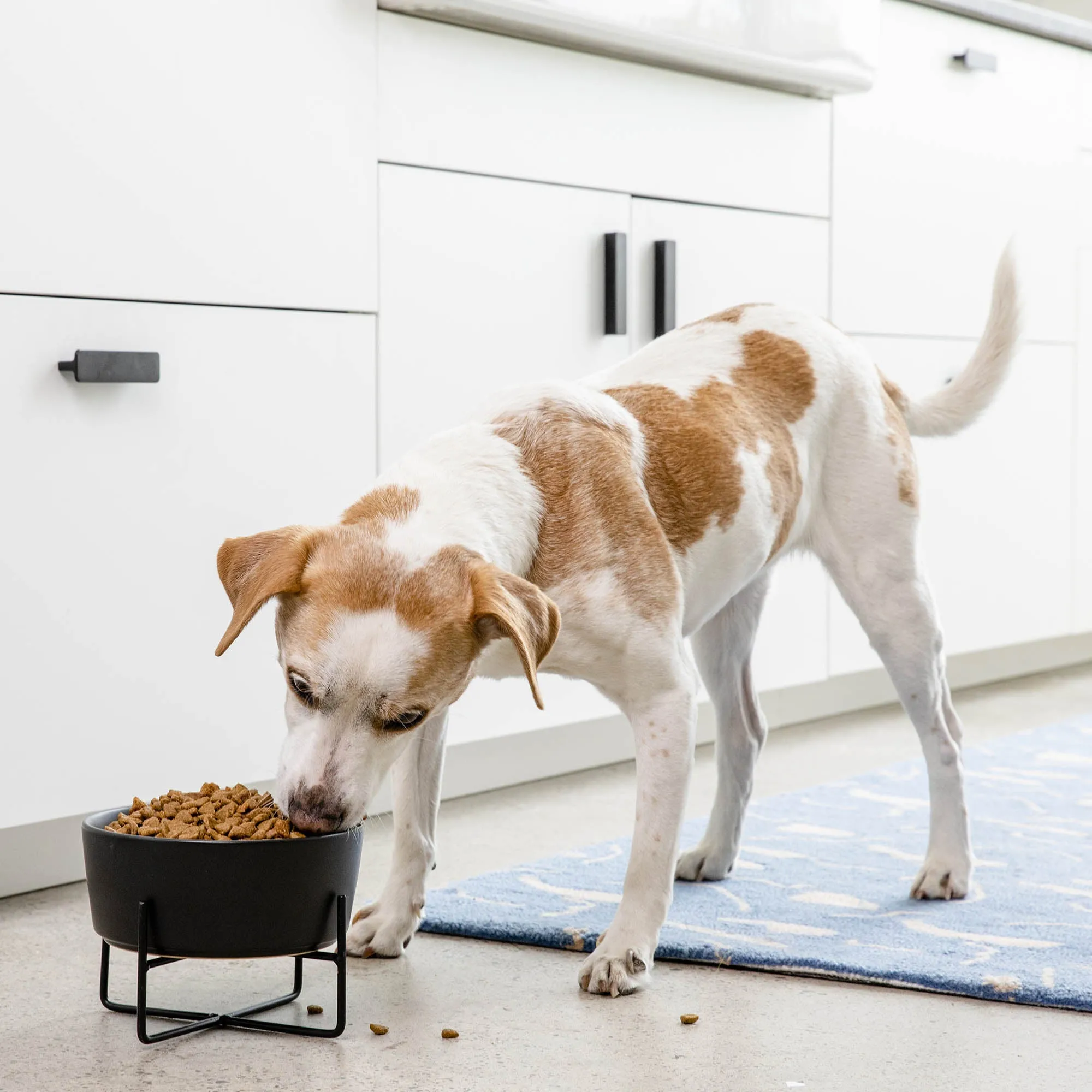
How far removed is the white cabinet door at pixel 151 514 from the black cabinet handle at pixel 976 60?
1858mm

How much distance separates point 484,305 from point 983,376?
864mm

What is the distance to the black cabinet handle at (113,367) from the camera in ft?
7.16

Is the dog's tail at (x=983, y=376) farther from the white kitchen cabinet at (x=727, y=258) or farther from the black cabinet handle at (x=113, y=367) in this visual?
the black cabinet handle at (x=113, y=367)

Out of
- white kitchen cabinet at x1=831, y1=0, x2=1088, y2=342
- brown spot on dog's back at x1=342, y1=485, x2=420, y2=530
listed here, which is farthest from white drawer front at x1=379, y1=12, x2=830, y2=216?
brown spot on dog's back at x1=342, y1=485, x2=420, y2=530

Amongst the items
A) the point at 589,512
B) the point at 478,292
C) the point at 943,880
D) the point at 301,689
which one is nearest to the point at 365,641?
the point at 301,689

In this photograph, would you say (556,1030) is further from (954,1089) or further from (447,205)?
(447,205)

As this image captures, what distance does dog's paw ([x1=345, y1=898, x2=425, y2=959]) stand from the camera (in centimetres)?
199

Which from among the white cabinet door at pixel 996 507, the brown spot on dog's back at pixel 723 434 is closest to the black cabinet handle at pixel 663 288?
the white cabinet door at pixel 996 507

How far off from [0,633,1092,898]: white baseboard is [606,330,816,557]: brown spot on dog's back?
3.10ft

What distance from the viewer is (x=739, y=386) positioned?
2158mm

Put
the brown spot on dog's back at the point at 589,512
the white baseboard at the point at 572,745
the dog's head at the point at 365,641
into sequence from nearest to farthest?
the dog's head at the point at 365,641, the brown spot on dog's back at the point at 589,512, the white baseboard at the point at 572,745

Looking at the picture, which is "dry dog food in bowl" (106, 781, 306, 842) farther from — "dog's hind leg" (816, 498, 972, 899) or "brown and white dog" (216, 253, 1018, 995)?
"dog's hind leg" (816, 498, 972, 899)

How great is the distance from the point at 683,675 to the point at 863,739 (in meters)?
1.75

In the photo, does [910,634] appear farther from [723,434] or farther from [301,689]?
[301,689]
